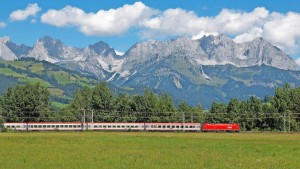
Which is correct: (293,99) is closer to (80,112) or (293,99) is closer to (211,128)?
(211,128)

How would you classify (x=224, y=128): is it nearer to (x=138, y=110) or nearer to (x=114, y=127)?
(x=114, y=127)

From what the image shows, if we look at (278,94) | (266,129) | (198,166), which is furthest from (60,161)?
(278,94)

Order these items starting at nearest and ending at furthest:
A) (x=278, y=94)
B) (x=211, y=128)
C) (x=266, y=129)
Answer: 1. (x=211, y=128)
2. (x=266, y=129)
3. (x=278, y=94)

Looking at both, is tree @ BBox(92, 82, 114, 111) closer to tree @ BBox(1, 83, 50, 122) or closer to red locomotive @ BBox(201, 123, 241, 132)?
tree @ BBox(1, 83, 50, 122)

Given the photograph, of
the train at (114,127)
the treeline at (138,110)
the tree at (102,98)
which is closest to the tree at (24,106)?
the treeline at (138,110)

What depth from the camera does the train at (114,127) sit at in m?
144

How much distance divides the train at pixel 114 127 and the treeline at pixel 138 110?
14021 millimetres

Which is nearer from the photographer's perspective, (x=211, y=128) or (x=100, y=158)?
(x=100, y=158)

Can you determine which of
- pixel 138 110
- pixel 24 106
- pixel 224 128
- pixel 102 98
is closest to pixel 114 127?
pixel 138 110

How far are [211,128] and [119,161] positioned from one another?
118 m

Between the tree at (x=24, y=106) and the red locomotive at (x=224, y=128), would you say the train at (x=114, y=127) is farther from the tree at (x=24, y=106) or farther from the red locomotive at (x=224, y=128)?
the tree at (x=24, y=106)

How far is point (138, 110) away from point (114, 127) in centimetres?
3056

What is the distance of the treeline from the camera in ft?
547

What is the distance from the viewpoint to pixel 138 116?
180 m
